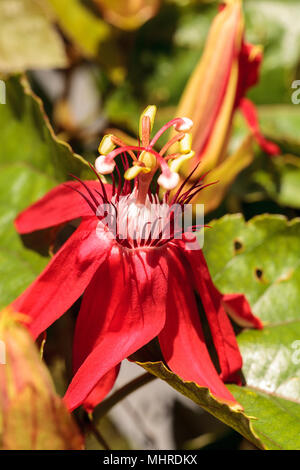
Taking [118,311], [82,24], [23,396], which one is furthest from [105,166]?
[82,24]

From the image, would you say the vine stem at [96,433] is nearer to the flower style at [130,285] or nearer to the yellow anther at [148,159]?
the flower style at [130,285]

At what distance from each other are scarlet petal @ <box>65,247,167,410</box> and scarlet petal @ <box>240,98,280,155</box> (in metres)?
0.37

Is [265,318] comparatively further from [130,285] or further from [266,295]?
[130,285]

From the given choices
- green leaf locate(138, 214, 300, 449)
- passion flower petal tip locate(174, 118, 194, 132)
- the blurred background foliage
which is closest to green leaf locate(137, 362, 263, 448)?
green leaf locate(138, 214, 300, 449)

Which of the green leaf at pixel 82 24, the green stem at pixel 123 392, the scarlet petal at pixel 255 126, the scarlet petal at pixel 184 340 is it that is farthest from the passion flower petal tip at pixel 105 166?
the green leaf at pixel 82 24

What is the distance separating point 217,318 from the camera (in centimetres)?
60

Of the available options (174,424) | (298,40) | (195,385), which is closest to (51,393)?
(195,385)

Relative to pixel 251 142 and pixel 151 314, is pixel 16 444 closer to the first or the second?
pixel 151 314

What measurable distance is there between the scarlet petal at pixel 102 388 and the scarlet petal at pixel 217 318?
4.1 inches

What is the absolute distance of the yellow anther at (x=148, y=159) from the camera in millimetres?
582

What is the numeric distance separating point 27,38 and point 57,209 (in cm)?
44

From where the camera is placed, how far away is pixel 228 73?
2.46 ft

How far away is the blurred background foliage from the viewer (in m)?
0.94

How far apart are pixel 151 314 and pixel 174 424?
58 cm
